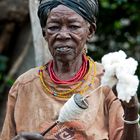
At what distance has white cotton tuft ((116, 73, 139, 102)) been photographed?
2.81 meters

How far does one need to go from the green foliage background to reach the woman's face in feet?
8.63

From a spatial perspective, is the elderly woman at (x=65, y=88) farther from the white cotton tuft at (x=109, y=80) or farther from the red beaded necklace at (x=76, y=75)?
the white cotton tuft at (x=109, y=80)

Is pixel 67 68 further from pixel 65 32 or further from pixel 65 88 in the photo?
pixel 65 32

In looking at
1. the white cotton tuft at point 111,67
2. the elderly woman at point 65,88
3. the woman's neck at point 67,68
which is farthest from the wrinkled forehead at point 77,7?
the white cotton tuft at point 111,67

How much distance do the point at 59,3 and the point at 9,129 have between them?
0.81 metres

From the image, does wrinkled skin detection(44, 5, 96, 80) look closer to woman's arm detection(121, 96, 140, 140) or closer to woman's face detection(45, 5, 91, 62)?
woman's face detection(45, 5, 91, 62)

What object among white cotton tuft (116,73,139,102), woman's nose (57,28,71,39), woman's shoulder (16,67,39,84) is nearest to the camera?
white cotton tuft (116,73,139,102)

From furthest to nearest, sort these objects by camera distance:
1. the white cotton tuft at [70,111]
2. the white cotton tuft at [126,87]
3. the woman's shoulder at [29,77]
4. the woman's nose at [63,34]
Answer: the woman's shoulder at [29,77] < the woman's nose at [63,34] < the white cotton tuft at [70,111] < the white cotton tuft at [126,87]

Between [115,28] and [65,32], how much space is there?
2942 mm

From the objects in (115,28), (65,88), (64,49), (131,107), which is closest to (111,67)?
(131,107)

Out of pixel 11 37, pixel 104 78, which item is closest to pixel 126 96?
pixel 104 78

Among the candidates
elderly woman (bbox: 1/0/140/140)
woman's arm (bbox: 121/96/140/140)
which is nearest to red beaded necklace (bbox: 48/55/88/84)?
elderly woman (bbox: 1/0/140/140)

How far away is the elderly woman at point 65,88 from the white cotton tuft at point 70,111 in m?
0.22

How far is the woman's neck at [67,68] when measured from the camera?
11.2ft
